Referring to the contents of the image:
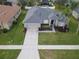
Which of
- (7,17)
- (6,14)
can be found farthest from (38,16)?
(6,14)

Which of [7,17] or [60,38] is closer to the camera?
[60,38]

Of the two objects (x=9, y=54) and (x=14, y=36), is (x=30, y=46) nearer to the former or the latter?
(x=9, y=54)

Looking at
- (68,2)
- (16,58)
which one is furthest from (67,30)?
(68,2)

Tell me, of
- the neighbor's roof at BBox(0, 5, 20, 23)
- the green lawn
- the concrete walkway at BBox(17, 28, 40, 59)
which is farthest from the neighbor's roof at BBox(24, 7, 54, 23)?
the neighbor's roof at BBox(0, 5, 20, 23)

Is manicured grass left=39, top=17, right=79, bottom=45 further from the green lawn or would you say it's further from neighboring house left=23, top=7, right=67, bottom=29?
the green lawn

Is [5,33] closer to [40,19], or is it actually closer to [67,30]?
[40,19]

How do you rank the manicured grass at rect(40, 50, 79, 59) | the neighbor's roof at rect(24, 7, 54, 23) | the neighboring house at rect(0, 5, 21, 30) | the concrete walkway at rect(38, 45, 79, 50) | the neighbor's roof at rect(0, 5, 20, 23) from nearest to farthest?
the manicured grass at rect(40, 50, 79, 59) < the concrete walkway at rect(38, 45, 79, 50) < the neighboring house at rect(0, 5, 21, 30) < the neighbor's roof at rect(0, 5, 20, 23) < the neighbor's roof at rect(24, 7, 54, 23)

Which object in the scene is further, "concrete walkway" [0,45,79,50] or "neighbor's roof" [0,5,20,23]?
"neighbor's roof" [0,5,20,23]
